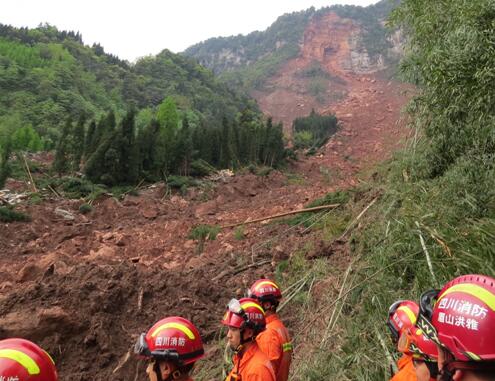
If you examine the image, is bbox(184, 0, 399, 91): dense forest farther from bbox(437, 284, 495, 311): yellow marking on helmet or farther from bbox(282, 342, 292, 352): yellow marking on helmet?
bbox(437, 284, 495, 311): yellow marking on helmet

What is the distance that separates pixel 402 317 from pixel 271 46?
12131 centimetres

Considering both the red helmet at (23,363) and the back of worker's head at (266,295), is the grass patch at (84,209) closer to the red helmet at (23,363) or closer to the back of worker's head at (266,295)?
the back of worker's head at (266,295)

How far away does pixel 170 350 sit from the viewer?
99.9 inches

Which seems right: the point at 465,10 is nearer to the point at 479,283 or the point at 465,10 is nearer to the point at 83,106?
the point at 479,283

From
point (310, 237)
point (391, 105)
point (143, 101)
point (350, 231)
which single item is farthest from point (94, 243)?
point (391, 105)

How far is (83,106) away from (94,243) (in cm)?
3937

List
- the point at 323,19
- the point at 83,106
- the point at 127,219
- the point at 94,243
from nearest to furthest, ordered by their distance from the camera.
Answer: the point at 94,243 < the point at 127,219 < the point at 83,106 < the point at 323,19

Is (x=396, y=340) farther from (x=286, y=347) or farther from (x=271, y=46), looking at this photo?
(x=271, y=46)

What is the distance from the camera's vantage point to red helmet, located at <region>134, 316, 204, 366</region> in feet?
8.28


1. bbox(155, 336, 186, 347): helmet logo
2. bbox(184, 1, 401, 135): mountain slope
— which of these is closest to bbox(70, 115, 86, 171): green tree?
bbox(155, 336, 186, 347): helmet logo

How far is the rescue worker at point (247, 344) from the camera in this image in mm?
2873

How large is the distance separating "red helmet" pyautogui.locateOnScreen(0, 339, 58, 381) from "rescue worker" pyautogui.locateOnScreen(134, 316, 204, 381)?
0.82 m

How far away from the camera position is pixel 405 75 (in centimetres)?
749

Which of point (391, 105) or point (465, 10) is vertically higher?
point (465, 10)
